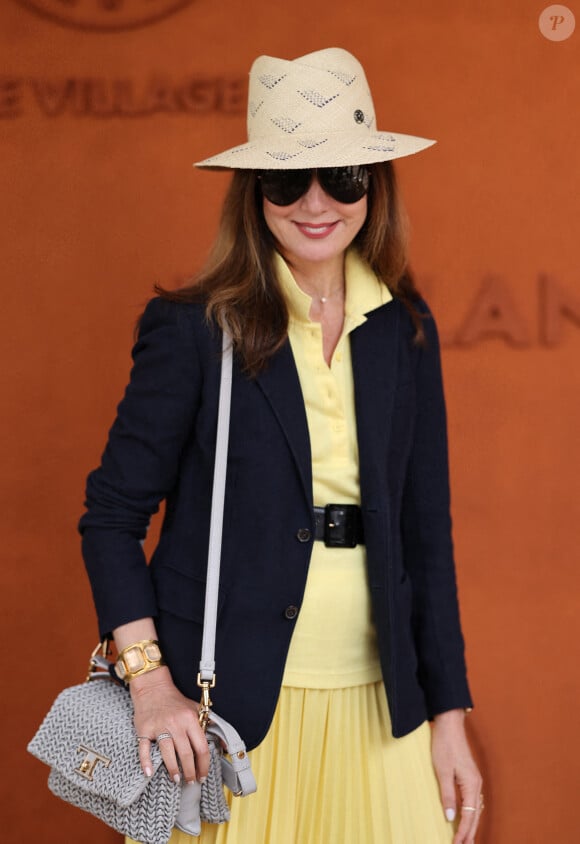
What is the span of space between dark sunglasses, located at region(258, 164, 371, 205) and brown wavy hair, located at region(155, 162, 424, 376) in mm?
73

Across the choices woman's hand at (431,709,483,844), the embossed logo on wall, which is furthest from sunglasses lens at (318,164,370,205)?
the embossed logo on wall

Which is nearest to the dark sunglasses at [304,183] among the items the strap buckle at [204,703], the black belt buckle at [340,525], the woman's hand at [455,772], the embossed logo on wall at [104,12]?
the black belt buckle at [340,525]

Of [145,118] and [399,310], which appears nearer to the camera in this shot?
[399,310]

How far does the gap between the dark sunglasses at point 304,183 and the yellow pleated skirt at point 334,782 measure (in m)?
0.85

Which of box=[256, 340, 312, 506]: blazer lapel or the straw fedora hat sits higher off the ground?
the straw fedora hat

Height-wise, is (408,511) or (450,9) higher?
(450,9)

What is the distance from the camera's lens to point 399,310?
2273 millimetres

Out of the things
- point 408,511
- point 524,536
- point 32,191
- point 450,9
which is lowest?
point 524,536

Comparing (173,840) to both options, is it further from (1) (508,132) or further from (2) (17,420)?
(1) (508,132)

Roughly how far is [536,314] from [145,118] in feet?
3.85

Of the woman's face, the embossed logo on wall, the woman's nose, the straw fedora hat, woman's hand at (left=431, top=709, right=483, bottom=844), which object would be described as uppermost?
the embossed logo on wall

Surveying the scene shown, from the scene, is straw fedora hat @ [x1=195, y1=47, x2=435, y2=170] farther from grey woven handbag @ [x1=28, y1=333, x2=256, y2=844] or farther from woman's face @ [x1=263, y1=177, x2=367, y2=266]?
grey woven handbag @ [x1=28, y1=333, x2=256, y2=844]

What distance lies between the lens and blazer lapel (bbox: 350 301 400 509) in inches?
81.4

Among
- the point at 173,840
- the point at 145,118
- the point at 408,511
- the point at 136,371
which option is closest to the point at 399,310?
the point at 408,511
